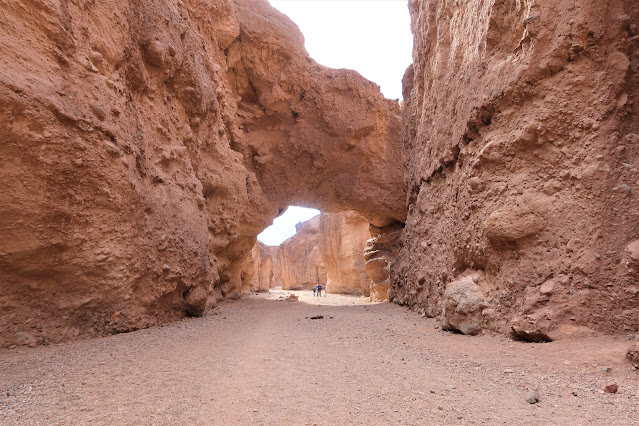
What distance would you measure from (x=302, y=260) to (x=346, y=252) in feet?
36.9

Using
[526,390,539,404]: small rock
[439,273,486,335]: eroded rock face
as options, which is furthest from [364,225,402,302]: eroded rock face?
[526,390,539,404]: small rock

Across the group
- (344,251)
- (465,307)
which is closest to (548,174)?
(465,307)

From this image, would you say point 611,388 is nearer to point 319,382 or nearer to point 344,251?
point 319,382

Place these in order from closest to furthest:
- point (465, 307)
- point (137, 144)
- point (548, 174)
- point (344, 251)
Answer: point (548, 174), point (465, 307), point (137, 144), point (344, 251)

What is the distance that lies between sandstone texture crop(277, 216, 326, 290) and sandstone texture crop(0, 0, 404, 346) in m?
20.3

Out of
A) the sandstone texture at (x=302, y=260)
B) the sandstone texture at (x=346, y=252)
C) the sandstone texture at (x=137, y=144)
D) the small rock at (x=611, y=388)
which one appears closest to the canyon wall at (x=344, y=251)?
the sandstone texture at (x=346, y=252)

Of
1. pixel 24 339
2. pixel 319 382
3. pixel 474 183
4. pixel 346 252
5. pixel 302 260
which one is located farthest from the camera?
pixel 302 260

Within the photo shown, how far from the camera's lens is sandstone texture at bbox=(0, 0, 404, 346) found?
3730 millimetres

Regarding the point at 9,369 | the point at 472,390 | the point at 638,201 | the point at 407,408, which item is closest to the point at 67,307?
the point at 9,369

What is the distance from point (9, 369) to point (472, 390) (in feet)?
11.4

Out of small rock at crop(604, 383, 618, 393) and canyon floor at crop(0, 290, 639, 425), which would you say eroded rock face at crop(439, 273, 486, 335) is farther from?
small rock at crop(604, 383, 618, 393)

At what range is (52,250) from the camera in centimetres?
399

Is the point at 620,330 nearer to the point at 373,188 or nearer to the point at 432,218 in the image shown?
the point at 432,218

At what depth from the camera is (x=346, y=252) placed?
72.4 ft
